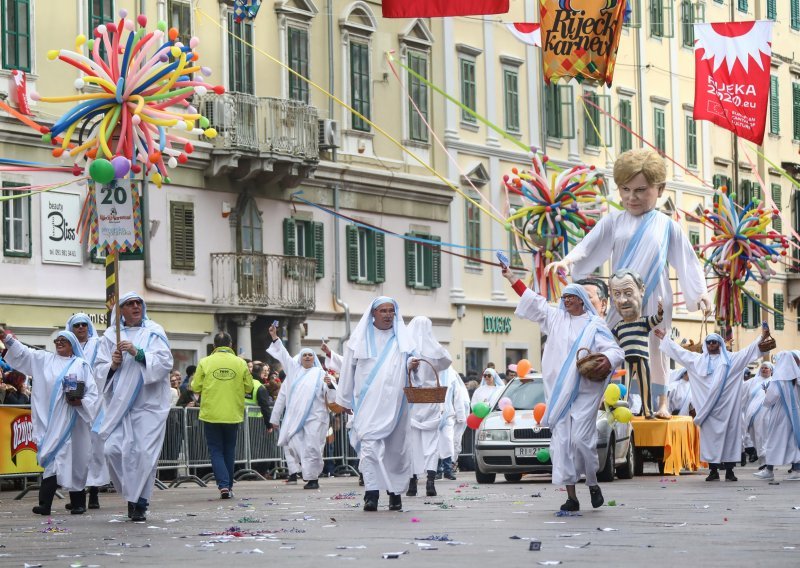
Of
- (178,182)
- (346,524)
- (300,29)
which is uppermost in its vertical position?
(300,29)

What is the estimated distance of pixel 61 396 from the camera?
19.5 m

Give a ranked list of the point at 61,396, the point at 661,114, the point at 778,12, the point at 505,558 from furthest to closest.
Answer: the point at 778,12, the point at 661,114, the point at 61,396, the point at 505,558

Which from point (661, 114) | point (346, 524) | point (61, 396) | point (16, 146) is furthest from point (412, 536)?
point (661, 114)

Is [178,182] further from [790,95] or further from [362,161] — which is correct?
[790,95]

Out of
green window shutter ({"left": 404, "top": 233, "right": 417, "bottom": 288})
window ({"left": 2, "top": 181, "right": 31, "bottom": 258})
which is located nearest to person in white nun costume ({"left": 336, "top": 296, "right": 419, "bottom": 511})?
window ({"left": 2, "top": 181, "right": 31, "bottom": 258})

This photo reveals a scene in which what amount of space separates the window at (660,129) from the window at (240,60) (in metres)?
19.2

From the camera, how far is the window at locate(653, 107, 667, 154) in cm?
5609

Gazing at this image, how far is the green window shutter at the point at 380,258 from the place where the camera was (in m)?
43.5

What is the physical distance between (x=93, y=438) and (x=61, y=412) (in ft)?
1.54

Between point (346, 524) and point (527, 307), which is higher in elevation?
point (527, 307)

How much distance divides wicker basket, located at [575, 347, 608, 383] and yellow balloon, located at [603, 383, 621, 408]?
0.42 metres

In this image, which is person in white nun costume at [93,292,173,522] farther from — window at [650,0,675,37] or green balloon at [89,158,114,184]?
window at [650,0,675,37]

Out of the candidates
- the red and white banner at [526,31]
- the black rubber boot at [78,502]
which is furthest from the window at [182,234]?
the black rubber boot at [78,502]

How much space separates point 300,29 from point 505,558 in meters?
30.1
